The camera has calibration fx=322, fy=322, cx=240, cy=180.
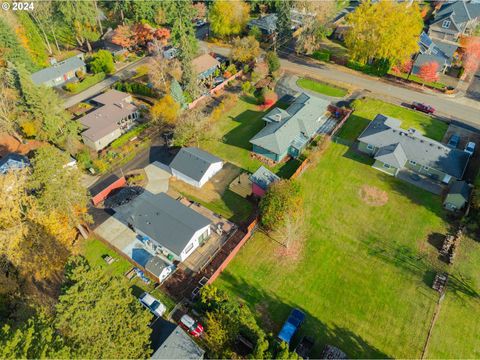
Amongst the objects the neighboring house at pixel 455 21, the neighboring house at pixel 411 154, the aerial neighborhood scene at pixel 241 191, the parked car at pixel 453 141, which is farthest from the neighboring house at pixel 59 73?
the neighboring house at pixel 455 21

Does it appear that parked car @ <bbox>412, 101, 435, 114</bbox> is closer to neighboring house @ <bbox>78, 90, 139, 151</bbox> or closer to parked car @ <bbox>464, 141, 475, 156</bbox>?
parked car @ <bbox>464, 141, 475, 156</bbox>

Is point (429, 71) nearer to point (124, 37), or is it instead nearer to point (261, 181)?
point (261, 181)

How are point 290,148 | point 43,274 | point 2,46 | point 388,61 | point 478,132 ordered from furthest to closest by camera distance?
1. point 388,61
2. point 2,46
3. point 478,132
4. point 290,148
5. point 43,274

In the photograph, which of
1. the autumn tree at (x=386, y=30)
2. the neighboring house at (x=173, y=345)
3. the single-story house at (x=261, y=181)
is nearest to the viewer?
the neighboring house at (x=173, y=345)

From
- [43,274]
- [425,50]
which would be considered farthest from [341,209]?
[425,50]

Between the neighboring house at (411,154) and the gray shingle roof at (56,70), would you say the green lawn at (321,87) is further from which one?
the gray shingle roof at (56,70)

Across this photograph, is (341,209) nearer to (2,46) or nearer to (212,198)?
(212,198)
